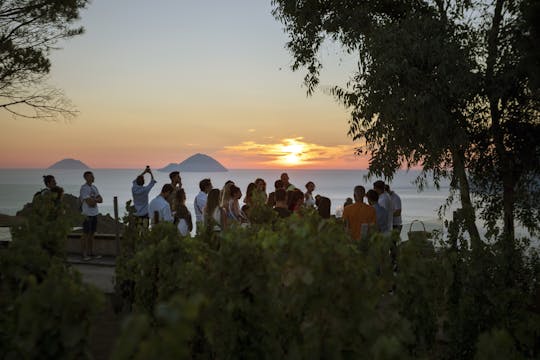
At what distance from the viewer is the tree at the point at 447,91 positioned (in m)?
13.8

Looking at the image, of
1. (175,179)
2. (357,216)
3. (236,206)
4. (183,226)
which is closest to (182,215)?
(183,226)

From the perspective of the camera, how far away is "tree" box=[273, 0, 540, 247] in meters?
13.8

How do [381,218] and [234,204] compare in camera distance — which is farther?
[234,204]

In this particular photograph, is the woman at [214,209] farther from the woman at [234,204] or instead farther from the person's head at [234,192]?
the person's head at [234,192]

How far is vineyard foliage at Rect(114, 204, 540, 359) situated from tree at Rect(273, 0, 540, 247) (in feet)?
23.9

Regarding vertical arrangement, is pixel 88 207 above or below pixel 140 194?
below

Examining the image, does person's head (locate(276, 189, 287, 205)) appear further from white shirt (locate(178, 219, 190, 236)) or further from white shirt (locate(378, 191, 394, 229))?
white shirt (locate(378, 191, 394, 229))

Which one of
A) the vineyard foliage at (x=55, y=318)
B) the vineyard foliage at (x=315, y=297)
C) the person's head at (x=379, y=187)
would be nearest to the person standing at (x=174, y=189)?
the person's head at (x=379, y=187)

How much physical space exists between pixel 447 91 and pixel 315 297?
38.9 ft

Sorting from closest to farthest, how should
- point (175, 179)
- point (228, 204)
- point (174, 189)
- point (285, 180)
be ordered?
1. point (228, 204)
2. point (174, 189)
3. point (175, 179)
4. point (285, 180)

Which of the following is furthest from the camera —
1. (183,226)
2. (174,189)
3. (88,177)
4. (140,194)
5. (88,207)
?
(88,207)

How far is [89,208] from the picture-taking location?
42.4ft

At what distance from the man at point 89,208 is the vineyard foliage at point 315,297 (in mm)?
7051

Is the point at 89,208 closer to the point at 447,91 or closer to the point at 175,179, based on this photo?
the point at 175,179
